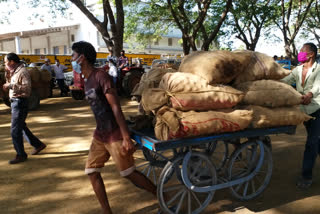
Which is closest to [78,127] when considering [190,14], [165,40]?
[190,14]

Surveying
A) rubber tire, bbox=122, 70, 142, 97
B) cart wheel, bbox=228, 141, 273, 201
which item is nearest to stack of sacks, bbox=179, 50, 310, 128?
cart wheel, bbox=228, 141, 273, 201

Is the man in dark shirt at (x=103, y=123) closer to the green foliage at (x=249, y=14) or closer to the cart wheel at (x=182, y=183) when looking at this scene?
the cart wheel at (x=182, y=183)

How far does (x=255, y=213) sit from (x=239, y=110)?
1.12 metres

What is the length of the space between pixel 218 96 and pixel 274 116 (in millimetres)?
712

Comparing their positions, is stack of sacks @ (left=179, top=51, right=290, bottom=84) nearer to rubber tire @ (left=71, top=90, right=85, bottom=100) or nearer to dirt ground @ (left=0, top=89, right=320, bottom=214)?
dirt ground @ (left=0, top=89, right=320, bottom=214)

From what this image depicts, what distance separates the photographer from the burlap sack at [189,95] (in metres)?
2.78

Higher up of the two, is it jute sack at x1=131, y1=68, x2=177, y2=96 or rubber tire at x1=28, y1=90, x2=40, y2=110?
jute sack at x1=131, y1=68, x2=177, y2=96

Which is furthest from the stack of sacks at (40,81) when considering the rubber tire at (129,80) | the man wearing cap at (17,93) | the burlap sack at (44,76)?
the man wearing cap at (17,93)

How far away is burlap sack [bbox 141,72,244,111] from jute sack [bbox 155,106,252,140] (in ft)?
0.29

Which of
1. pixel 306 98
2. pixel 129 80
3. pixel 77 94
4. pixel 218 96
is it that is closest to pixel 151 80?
pixel 218 96

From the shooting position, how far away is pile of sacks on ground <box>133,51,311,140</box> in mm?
2701

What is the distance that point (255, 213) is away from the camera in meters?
3.07

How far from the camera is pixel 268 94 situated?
10.4 feet

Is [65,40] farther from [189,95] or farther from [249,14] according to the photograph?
[189,95]
